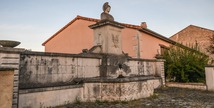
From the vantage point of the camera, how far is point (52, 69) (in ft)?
18.2

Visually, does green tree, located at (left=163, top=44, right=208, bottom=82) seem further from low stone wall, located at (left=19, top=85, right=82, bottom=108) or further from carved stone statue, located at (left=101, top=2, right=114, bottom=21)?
low stone wall, located at (left=19, top=85, right=82, bottom=108)

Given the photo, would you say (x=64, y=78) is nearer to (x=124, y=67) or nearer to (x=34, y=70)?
(x=34, y=70)

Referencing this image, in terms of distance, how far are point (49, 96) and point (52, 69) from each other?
3.11ft

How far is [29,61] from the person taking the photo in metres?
4.98

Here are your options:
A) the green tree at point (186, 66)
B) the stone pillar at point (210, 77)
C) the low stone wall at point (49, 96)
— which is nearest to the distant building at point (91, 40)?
the green tree at point (186, 66)

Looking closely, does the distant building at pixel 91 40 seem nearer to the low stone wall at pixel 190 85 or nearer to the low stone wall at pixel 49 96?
the low stone wall at pixel 190 85

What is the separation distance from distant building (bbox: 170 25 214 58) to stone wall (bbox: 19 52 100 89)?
787 inches

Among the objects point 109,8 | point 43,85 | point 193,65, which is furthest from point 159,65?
point 43,85

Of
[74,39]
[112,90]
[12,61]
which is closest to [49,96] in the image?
[12,61]

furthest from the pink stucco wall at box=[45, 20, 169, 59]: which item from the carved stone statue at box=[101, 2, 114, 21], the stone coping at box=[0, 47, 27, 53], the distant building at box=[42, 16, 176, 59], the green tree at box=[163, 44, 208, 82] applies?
the stone coping at box=[0, 47, 27, 53]

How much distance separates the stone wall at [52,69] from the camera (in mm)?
4910

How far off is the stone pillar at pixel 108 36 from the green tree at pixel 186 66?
5988 mm

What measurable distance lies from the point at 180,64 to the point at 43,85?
9.70 meters

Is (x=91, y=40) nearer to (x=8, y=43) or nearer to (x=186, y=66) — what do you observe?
(x=186, y=66)
